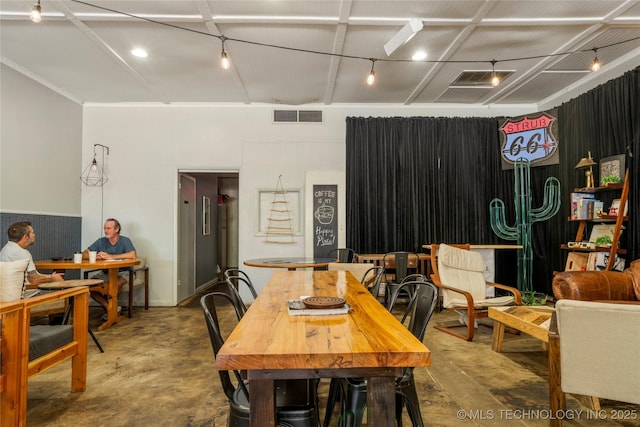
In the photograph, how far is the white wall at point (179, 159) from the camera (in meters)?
5.41

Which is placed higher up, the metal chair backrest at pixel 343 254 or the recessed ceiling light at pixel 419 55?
the recessed ceiling light at pixel 419 55

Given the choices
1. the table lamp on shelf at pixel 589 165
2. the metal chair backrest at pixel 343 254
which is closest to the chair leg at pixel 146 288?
the metal chair backrest at pixel 343 254

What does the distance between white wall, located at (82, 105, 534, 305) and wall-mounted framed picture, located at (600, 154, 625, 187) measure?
3296mm

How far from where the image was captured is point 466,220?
561 cm

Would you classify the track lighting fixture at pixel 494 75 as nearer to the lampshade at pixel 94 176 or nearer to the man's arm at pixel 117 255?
the man's arm at pixel 117 255

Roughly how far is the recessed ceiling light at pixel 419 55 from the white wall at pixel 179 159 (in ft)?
5.45

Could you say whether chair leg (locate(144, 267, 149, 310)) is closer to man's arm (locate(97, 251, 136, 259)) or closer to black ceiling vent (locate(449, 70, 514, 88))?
man's arm (locate(97, 251, 136, 259))

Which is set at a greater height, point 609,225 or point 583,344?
point 609,225

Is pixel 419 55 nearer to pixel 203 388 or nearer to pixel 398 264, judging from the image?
pixel 398 264

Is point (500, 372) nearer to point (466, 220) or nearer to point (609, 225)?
point (609, 225)

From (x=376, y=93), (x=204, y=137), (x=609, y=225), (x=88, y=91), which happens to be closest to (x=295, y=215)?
(x=204, y=137)

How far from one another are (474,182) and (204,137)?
4244 millimetres

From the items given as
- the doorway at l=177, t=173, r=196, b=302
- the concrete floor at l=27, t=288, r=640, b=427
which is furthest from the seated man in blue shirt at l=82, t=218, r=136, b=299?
the concrete floor at l=27, t=288, r=640, b=427

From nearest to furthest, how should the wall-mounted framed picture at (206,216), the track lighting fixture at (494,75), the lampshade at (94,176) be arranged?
the track lighting fixture at (494,75) → the lampshade at (94,176) → the wall-mounted framed picture at (206,216)
